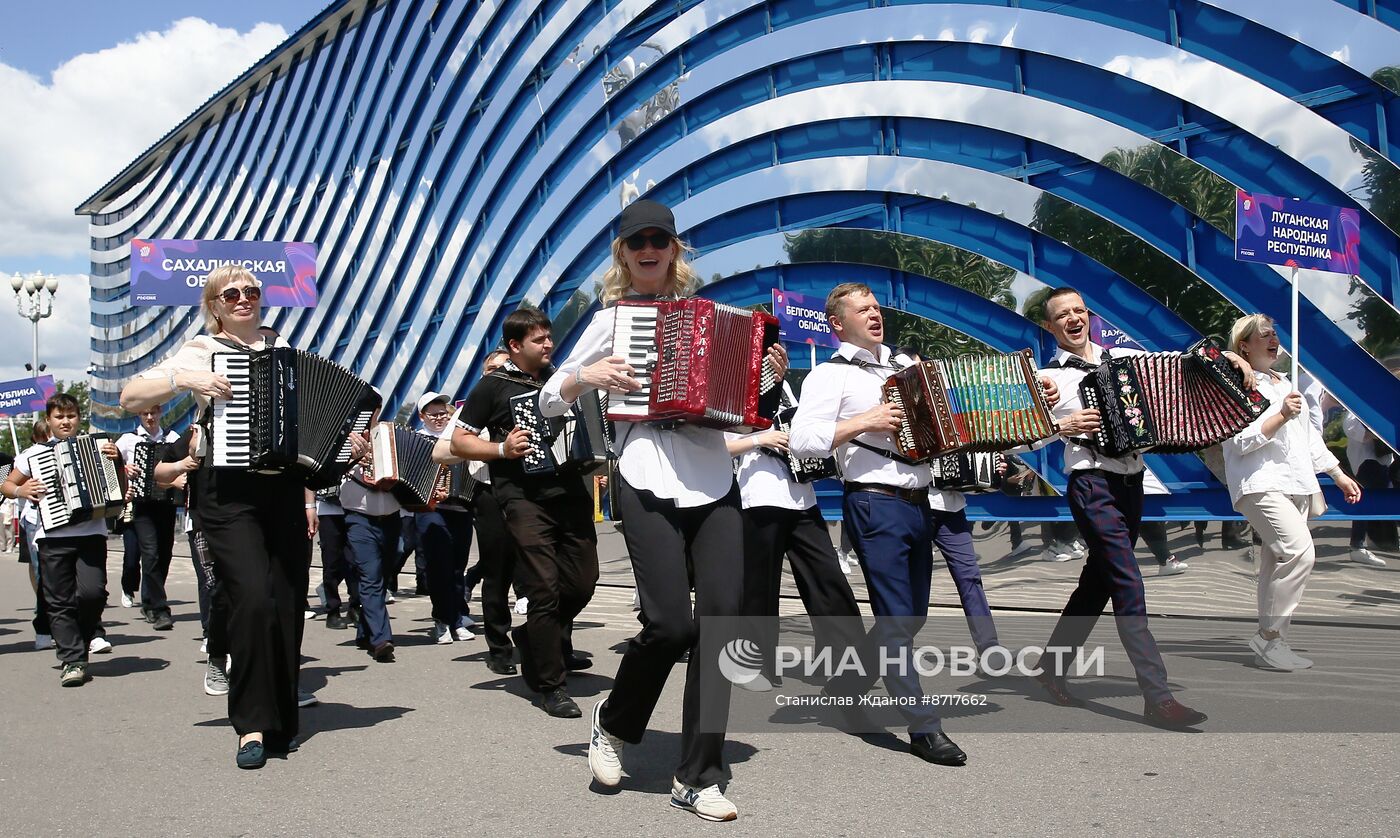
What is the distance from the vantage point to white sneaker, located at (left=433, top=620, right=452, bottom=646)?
9398 mm

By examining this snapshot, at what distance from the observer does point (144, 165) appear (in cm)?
4806

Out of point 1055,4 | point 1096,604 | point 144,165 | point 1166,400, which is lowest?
point 1096,604

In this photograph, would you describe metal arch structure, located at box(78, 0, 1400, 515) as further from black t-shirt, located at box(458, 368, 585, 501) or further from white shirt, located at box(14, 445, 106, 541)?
white shirt, located at box(14, 445, 106, 541)

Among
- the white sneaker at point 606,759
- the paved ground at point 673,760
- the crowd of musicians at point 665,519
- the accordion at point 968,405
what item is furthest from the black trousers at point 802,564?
the white sneaker at point 606,759

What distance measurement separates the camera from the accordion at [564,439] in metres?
6.53

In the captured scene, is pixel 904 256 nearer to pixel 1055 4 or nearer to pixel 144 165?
pixel 1055 4

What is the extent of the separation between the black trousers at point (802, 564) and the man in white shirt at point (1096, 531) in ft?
3.68

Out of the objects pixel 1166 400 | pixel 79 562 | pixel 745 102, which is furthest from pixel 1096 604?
pixel 745 102

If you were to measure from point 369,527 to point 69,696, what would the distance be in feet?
7.63

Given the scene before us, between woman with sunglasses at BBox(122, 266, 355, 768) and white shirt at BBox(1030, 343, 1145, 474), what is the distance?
12.2 ft

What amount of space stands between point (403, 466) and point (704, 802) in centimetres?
547

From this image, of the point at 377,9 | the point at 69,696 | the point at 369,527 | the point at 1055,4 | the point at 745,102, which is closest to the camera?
the point at 69,696

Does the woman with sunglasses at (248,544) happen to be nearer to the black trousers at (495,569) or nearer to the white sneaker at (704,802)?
the white sneaker at (704,802)

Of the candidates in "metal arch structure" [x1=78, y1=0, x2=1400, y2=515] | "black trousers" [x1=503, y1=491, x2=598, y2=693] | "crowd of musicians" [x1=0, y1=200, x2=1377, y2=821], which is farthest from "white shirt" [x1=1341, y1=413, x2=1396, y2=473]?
"black trousers" [x1=503, y1=491, x2=598, y2=693]
